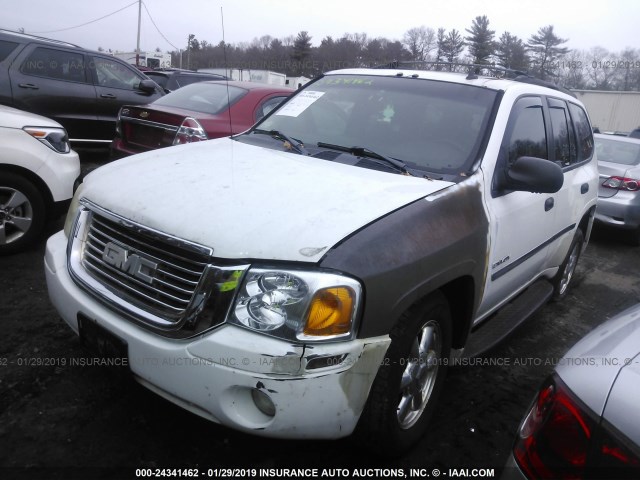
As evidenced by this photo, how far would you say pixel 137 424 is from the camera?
7.92ft

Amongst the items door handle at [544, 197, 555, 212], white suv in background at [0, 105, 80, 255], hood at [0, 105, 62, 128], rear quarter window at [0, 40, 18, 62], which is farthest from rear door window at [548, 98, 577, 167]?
rear quarter window at [0, 40, 18, 62]

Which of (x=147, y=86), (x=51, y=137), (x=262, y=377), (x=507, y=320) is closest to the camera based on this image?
(x=262, y=377)

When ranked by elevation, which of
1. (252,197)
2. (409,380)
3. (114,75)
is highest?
(114,75)

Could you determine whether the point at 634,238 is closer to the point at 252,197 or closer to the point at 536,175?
the point at 536,175

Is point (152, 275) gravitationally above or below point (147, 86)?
below

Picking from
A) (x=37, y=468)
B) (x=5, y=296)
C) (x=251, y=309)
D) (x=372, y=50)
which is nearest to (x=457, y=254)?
(x=251, y=309)

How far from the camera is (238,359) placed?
1.81 m

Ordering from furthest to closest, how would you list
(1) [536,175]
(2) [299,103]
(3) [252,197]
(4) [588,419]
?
1. (2) [299,103]
2. (1) [536,175]
3. (3) [252,197]
4. (4) [588,419]

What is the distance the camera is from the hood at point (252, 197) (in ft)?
6.38

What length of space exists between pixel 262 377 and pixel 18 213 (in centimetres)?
340

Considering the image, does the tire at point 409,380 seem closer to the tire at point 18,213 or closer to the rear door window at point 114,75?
the tire at point 18,213

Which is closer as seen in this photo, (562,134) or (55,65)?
(562,134)

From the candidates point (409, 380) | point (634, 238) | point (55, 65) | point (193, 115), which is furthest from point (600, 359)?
point (55, 65)

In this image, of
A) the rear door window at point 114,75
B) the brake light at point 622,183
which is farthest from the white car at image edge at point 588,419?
the rear door window at point 114,75
